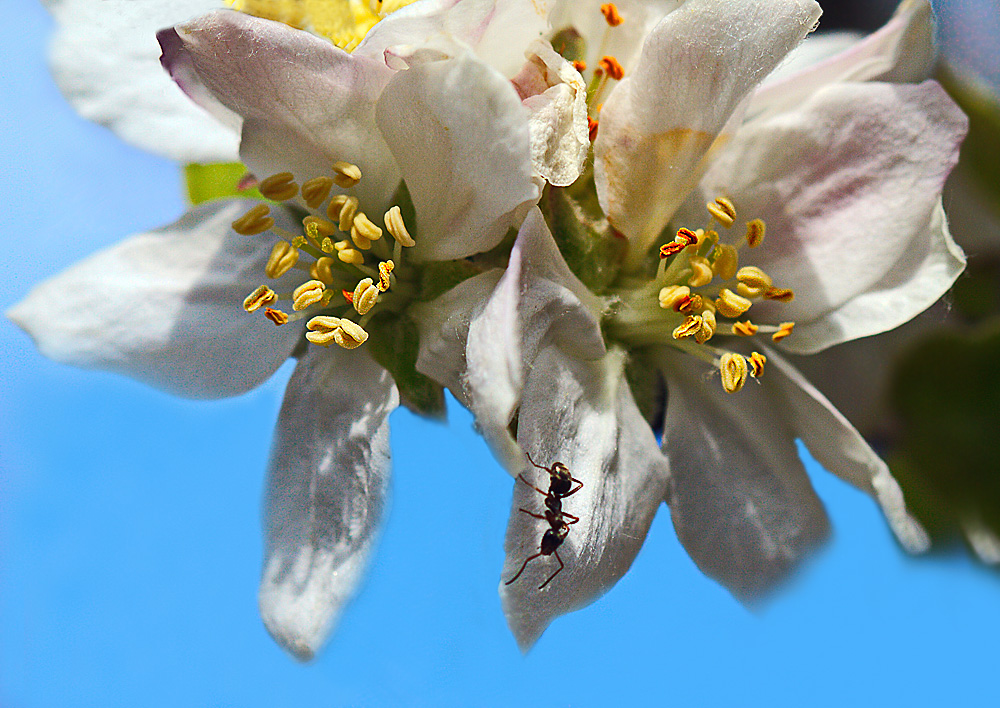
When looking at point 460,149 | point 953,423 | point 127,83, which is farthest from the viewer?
point 953,423

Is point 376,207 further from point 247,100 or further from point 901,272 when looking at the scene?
point 901,272

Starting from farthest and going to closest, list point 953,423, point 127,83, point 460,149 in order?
1. point 953,423
2. point 127,83
3. point 460,149

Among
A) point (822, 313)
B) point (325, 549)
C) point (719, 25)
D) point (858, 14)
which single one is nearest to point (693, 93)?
point (719, 25)

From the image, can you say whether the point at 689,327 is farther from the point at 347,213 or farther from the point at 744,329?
the point at 347,213

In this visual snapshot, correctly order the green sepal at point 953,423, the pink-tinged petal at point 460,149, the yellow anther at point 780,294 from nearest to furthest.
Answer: the pink-tinged petal at point 460,149
the yellow anther at point 780,294
the green sepal at point 953,423

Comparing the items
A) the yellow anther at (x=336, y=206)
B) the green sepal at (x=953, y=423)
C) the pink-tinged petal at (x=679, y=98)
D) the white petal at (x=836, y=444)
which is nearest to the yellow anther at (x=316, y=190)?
the yellow anther at (x=336, y=206)

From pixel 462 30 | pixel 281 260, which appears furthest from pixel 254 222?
pixel 462 30

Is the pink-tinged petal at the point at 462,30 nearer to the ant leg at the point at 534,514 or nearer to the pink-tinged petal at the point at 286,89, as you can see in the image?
the pink-tinged petal at the point at 286,89
